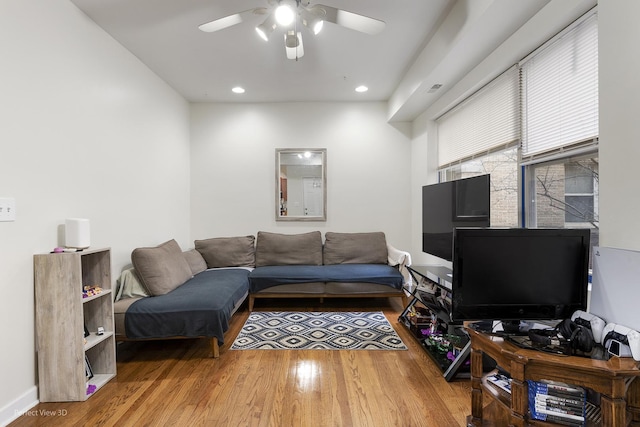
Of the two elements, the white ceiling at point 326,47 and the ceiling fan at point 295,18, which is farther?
the white ceiling at point 326,47

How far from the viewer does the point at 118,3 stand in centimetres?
228

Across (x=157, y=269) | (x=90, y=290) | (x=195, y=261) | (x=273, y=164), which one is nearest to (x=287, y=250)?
(x=195, y=261)

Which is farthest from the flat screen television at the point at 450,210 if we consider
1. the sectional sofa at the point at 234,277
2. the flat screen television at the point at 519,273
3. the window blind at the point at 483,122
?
the sectional sofa at the point at 234,277

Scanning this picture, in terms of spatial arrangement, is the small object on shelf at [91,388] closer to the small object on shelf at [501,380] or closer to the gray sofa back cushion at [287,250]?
the gray sofa back cushion at [287,250]

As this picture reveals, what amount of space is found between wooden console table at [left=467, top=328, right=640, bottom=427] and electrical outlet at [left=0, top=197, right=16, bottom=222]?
8.64 ft

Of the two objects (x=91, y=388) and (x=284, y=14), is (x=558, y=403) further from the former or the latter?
(x=91, y=388)

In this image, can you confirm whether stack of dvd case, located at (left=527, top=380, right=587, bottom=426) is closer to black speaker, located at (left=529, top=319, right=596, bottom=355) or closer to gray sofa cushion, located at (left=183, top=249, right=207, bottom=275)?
black speaker, located at (left=529, top=319, right=596, bottom=355)

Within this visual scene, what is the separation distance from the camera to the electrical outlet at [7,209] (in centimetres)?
171

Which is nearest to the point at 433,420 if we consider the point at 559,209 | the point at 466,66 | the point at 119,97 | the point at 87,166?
the point at 559,209

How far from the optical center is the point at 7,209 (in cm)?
175

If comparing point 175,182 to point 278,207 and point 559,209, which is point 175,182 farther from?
point 559,209

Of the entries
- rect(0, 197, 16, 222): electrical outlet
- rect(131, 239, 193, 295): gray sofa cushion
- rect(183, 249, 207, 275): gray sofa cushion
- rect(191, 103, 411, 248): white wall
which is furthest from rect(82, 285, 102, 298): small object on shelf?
rect(191, 103, 411, 248): white wall

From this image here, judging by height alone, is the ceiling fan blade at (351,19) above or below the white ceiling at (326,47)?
below

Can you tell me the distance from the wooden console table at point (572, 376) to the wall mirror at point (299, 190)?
311 centimetres
